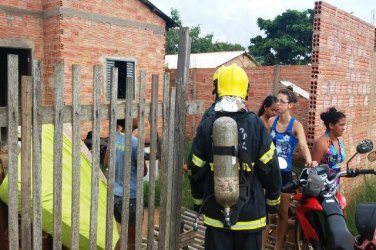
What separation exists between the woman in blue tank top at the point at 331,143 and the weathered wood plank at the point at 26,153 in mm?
2724

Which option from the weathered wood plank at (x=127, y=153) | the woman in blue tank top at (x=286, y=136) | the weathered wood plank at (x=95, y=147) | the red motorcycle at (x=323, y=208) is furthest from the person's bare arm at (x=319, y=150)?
the weathered wood plank at (x=95, y=147)

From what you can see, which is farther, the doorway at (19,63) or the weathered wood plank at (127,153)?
the doorway at (19,63)

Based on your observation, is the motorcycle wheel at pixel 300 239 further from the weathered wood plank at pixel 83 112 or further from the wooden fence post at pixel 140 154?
the weathered wood plank at pixel 83 112

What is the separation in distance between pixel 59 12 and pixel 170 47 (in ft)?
87.3

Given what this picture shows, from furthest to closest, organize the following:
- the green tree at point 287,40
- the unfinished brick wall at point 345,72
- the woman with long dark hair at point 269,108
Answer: the green tree at point 287,40
the unfinished brick wall at point 345,72
the woman with long dark hair at point 269,108

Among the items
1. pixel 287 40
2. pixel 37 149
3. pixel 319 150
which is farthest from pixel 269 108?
pixel 287 40

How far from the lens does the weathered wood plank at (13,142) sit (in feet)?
6.43

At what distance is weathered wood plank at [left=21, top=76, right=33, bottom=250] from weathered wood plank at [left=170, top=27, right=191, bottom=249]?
1181mm

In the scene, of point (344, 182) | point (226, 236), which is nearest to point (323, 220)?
point (226, 236)

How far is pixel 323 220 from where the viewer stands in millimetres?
3049

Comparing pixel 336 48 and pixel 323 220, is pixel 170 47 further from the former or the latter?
pixel 323 220

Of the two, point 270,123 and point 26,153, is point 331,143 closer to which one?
point 270,123

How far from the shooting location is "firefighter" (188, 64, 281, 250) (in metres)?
2.46

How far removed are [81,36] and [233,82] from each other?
7298mm
